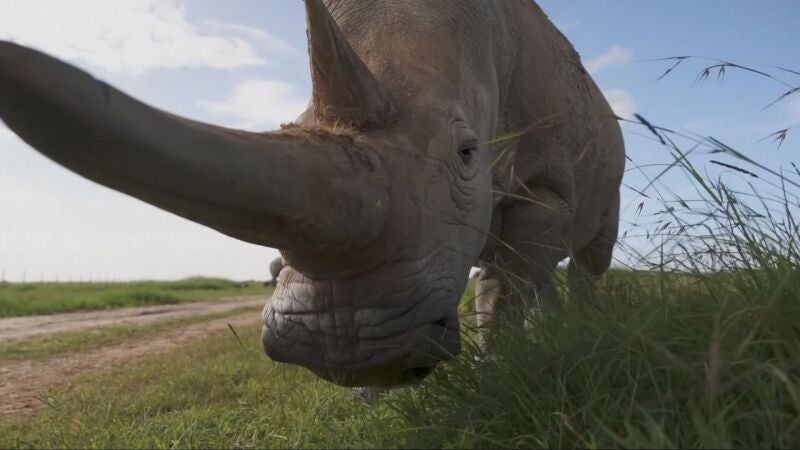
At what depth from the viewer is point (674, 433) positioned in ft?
5.07

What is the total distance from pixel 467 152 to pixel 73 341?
6.01 metres

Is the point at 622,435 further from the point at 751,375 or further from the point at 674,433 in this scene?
the point at 751,375

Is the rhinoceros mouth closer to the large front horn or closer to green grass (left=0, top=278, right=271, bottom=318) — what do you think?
the large front horn

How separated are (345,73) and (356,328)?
689mm

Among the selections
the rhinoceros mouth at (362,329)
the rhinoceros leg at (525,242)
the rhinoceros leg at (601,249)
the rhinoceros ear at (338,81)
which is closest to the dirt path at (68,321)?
the rhinoceros leg at (601,249)

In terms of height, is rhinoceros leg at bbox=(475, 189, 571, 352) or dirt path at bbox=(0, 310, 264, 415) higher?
rhinoceros leg at bbox=(475, 189, 571, 352)

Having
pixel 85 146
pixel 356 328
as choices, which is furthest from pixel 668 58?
pixel 85 146

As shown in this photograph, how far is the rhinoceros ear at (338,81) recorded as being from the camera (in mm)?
1976

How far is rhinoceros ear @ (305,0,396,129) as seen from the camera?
1976mm

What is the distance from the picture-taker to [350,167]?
1866mm

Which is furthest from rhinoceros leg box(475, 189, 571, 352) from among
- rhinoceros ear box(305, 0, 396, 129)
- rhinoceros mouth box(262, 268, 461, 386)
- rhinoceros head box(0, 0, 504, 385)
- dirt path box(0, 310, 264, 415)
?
dirt path box(0, 310, 264, 415)

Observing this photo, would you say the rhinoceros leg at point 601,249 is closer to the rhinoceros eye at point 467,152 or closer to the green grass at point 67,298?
the rhinoceros eye at point 467,152

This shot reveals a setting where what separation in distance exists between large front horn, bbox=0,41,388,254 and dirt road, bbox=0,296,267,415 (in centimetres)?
140

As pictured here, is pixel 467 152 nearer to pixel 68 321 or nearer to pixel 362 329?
pixel 362 329
